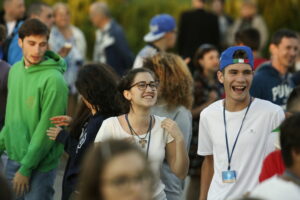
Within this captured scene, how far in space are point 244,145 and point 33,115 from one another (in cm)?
240

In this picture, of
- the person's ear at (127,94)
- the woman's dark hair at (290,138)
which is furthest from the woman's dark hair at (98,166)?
the person's ear at (127,94)

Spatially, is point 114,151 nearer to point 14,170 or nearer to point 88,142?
point 88,142

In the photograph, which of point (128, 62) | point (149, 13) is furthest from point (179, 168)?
point (149, 13)

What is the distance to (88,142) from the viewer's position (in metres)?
7.70

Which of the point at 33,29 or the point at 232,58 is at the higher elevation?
the point at 33,29

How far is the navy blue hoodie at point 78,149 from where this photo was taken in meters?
7.72

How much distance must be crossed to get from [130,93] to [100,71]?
2.32 ft

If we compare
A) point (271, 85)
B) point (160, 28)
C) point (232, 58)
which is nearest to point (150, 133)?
point (232, 58)

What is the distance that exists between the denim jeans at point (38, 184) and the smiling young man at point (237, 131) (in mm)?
1904

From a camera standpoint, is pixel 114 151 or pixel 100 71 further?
pixel 100 71

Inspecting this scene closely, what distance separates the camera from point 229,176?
271 inches

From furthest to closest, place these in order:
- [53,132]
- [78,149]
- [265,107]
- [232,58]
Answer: [53,132] → [78,149] → [232,58] → [265,107]

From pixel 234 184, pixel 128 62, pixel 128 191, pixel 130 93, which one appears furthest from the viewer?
pixel 128 62

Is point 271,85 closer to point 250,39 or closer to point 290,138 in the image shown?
point 250,39
